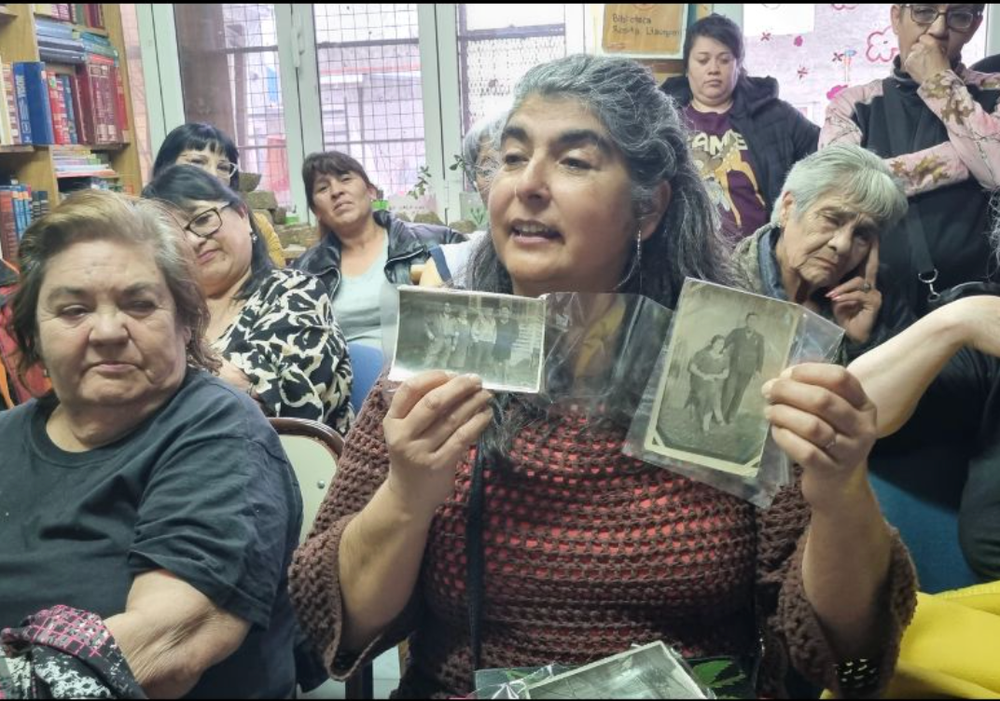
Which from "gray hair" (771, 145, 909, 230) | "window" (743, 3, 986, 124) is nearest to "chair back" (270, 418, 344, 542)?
"gray hair" (771, 145, 909, 230)

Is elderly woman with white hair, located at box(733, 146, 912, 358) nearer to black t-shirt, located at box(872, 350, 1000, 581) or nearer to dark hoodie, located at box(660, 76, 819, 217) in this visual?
black t-shirt, located at box(872, 350, 1000, 581)

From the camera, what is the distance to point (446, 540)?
46.0 inches

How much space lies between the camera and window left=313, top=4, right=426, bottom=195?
4.52 metres

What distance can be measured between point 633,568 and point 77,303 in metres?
0.86

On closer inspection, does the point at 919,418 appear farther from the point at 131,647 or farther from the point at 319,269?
the point at 319,269

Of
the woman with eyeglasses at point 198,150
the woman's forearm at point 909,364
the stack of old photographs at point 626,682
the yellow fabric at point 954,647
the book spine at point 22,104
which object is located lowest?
the yellow fabric at point 954,647

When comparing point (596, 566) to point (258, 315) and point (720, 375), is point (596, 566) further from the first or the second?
point (258, 315)

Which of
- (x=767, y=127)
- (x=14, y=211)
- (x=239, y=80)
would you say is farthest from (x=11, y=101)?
(x=767, y=127)

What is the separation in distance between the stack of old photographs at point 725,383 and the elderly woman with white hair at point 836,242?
2.88 feet

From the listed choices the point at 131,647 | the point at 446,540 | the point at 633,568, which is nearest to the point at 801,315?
the point at 633,568

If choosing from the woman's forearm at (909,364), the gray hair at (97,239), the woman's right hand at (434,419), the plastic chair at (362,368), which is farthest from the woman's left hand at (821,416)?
the plastic chair at (362,368)

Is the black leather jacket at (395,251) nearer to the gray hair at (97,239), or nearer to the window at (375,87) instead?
the window at (375,87)

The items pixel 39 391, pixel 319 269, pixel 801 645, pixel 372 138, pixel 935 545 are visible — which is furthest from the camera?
pixel 372 138

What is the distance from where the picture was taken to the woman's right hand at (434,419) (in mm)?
980
